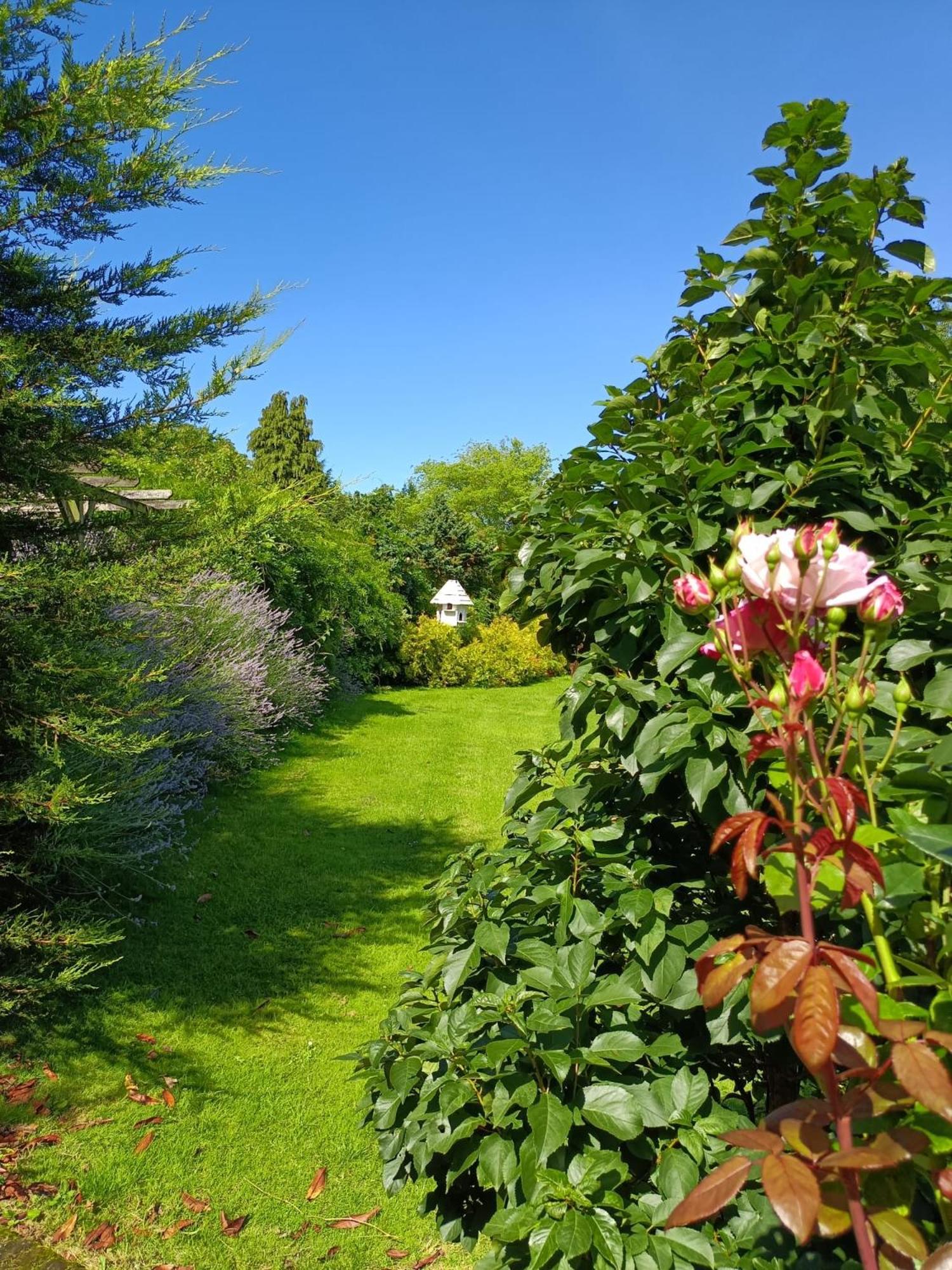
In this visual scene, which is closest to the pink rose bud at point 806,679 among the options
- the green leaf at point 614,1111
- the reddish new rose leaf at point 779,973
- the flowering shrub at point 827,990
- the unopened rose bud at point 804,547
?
the flowering shrub at point 827,990

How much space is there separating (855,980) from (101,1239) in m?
2.87

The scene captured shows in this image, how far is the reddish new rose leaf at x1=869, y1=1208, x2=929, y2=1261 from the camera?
32.4 inches

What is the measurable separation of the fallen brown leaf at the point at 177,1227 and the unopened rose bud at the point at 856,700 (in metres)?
2.89

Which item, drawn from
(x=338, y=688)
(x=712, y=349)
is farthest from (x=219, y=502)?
(x=338, y=688)

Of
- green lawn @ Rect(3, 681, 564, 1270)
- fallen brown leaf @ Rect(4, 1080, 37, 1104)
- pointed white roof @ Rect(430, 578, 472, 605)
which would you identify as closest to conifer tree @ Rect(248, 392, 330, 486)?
pointed white roof @ Rect(430, 578, 472, 605)

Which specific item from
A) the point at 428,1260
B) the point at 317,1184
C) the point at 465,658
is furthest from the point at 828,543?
the point at 465,658

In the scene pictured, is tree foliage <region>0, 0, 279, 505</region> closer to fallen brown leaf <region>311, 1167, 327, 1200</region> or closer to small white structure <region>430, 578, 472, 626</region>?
fallen brown leaf <region>311, 1167, 327, 1200</region>

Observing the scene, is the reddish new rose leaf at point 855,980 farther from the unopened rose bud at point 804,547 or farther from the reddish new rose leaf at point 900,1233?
the unopened rose bud at point 804,547

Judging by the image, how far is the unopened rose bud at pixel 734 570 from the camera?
1.01 m

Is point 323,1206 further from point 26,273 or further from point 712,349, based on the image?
point 26,273

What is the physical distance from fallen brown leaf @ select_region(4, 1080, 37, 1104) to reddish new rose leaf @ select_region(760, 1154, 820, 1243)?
137 inches

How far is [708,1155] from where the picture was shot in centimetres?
140

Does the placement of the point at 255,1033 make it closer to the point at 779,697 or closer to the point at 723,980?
the point at 723,980

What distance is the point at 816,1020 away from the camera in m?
0.78
